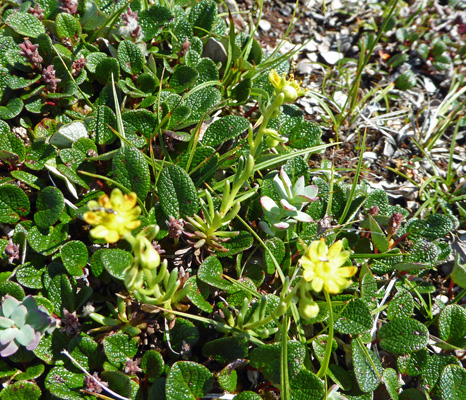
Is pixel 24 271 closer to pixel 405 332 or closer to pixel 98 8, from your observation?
pixel 98 8

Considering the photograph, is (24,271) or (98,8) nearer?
(24,271)

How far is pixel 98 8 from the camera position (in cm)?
252

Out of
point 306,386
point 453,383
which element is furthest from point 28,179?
point 453,383

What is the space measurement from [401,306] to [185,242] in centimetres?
120

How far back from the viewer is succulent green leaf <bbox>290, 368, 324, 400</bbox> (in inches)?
71.1

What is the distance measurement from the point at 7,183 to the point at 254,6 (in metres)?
2.40

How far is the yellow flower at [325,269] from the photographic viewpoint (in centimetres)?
136

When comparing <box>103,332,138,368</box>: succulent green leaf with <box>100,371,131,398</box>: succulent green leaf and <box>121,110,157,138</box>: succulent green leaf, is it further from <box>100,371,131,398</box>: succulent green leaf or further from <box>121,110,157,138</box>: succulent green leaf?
<box>121,110,157,138</box>: succulent green leaf

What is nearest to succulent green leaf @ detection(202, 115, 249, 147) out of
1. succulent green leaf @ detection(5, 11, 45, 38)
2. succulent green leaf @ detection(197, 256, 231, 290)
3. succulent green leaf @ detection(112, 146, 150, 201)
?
succulent green leaf @ detection(112, 146, 150, 201)

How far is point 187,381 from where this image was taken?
5.75 ft

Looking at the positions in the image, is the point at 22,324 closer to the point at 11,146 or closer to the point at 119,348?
the point at 119,348

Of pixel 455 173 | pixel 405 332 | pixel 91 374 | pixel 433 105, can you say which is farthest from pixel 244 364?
pixel 433 105

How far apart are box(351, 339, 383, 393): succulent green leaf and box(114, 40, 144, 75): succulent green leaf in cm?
190

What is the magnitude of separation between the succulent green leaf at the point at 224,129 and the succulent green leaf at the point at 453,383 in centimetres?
160
